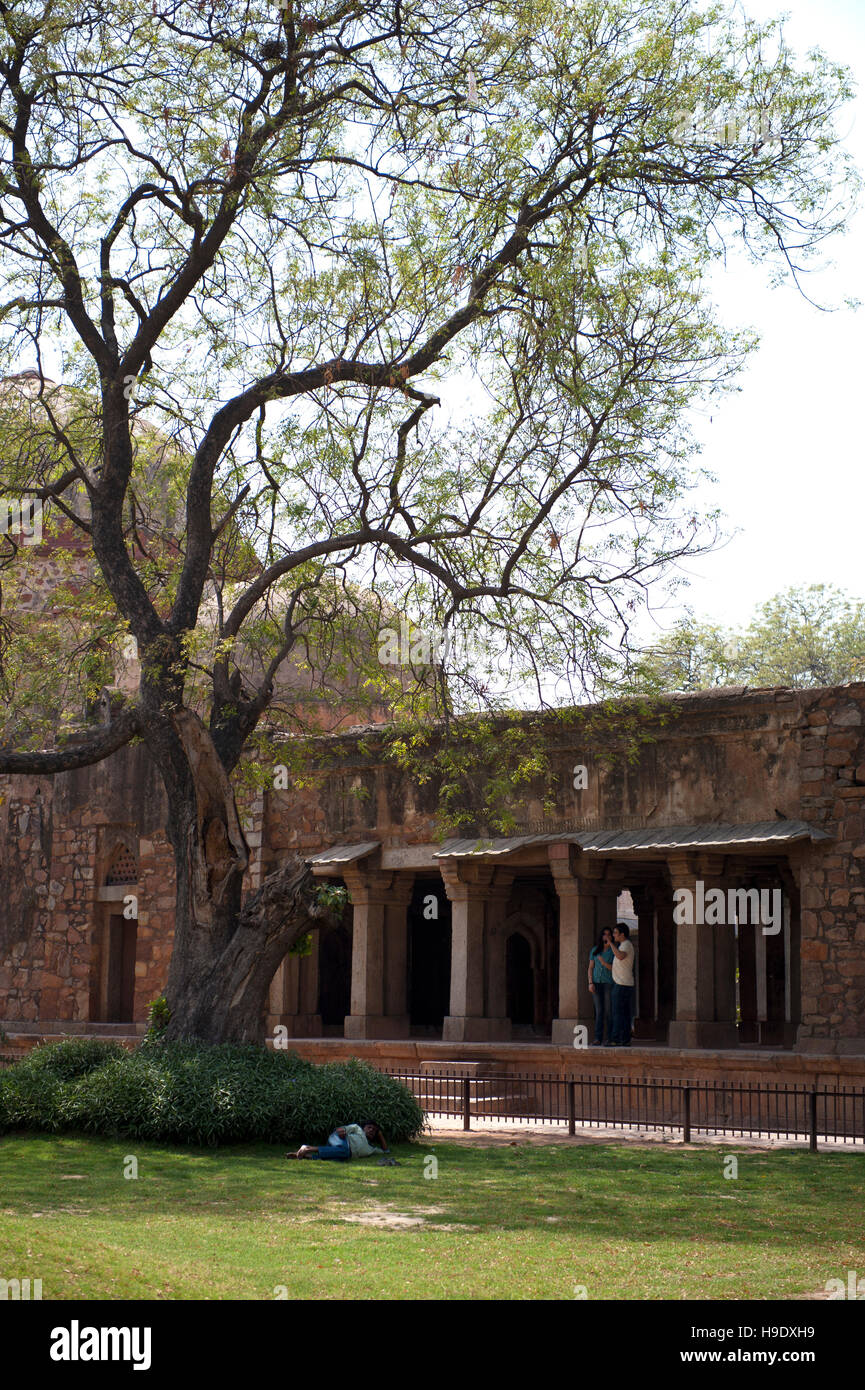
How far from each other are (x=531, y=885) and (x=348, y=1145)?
11.6m

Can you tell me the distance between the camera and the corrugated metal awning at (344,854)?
20.3 meters

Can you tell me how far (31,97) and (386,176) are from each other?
355cm

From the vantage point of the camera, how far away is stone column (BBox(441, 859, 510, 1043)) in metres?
19.4

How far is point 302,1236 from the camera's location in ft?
28.5

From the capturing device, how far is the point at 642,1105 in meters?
17.0

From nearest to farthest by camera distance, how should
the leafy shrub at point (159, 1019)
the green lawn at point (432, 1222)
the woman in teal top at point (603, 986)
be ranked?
the green lawn at point (432, 1222)
the leafy shrub at point (159, 1019)
the woman in teal top at point (603, 986)

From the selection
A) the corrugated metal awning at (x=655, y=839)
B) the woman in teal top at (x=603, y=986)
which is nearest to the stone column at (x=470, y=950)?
the corrugated metal awning at (x=655, y=839)

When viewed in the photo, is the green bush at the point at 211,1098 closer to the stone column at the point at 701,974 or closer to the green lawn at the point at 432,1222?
the green lawn at the point at 432,1222

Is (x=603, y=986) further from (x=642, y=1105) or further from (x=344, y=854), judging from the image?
(x=344, y=854)

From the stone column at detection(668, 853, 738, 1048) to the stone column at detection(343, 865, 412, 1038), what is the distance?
4737 millimetres

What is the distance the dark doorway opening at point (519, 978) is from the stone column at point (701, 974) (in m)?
7.30

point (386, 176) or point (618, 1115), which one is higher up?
point (386, 176)

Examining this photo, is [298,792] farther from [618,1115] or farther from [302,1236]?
[302,1236]

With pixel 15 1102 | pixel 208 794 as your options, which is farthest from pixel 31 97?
pixel 15 1102
